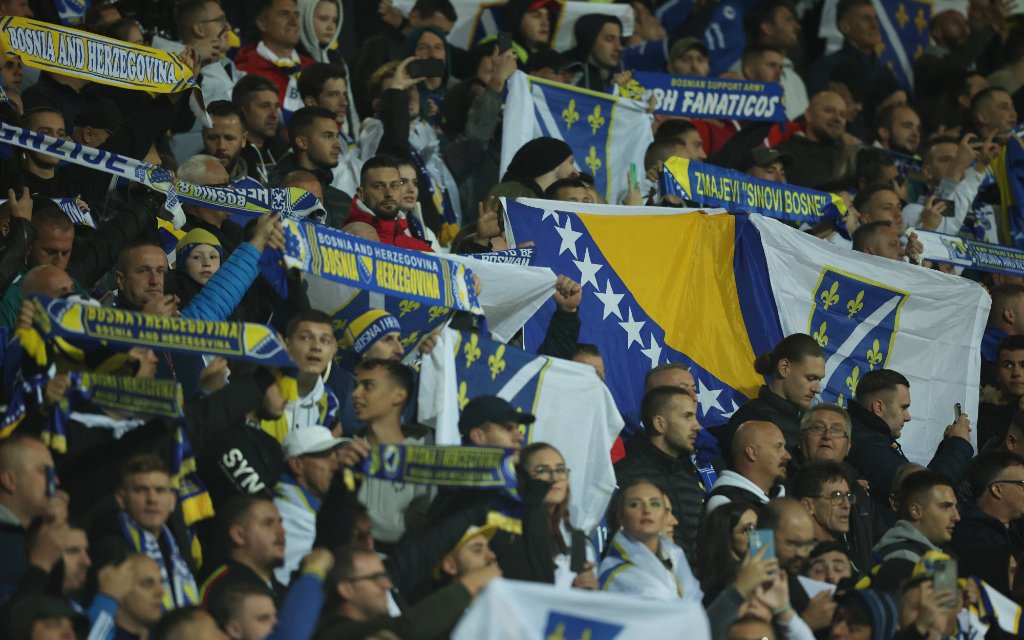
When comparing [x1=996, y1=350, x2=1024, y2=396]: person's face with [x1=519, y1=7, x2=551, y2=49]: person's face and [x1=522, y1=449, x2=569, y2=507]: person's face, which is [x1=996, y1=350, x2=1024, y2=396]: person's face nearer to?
[x1=519, y1=7, x2=551, y2=49]: person's face

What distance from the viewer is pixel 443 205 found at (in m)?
11.4

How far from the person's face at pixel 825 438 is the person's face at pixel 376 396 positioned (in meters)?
2.49

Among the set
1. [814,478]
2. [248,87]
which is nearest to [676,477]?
[814,478]

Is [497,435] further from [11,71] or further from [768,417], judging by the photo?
[11,71]

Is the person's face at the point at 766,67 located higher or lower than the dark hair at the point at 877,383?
higher

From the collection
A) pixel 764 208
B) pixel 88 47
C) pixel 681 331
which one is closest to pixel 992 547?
pixel 681 331

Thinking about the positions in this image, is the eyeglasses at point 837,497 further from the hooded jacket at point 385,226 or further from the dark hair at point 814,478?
the hooded jacket at point 385,226

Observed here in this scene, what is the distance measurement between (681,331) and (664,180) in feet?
3.28

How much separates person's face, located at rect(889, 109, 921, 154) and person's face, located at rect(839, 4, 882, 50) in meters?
1.52

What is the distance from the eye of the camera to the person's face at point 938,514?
8.97 m

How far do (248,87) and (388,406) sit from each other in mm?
3291

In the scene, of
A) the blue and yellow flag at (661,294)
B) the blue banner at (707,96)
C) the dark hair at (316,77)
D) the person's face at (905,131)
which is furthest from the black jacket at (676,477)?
the person's face at (905,131)

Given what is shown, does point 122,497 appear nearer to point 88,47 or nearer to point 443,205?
point 88,47

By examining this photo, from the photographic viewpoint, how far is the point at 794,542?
8258mm
